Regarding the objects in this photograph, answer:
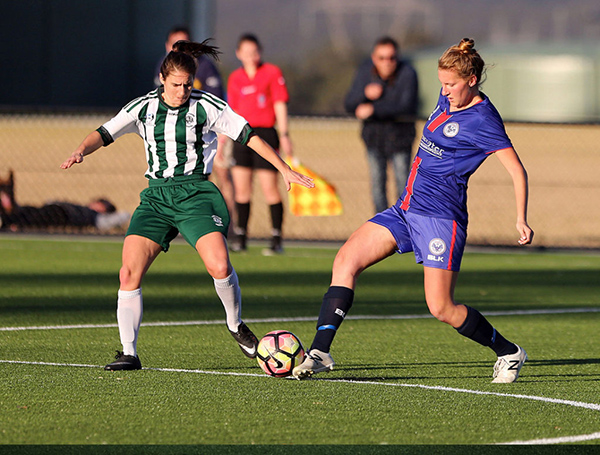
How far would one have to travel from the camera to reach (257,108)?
511 inches

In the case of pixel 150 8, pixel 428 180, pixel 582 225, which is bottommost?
pixel 582 225

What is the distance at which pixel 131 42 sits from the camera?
1490 inches

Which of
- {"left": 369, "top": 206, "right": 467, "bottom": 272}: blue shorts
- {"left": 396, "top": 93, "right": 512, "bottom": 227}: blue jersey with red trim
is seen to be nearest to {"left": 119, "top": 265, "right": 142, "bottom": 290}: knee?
{"left": 369, "top": 206, "right": 467, "bottom": 272}: blue shorts

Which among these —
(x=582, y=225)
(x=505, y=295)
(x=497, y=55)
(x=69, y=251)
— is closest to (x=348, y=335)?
(x=505, y=295)

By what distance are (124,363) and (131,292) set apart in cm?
40

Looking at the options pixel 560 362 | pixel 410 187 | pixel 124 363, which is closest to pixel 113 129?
pixel 124 363

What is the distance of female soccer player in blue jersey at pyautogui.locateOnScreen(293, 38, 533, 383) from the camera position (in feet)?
20.4

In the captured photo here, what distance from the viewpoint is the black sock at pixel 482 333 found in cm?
645

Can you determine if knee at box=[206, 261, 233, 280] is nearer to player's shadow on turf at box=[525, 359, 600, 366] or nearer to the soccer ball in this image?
the soccer ball

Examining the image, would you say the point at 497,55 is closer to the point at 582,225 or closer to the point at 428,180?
the point at 582,225

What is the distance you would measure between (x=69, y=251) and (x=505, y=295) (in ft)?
18.0

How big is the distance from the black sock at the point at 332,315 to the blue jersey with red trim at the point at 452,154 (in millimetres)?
589

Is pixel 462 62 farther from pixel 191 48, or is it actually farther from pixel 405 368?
pixel 405 368

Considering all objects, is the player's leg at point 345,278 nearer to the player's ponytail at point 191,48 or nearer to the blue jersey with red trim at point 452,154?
the blue jersey with red trim at point 452,154
